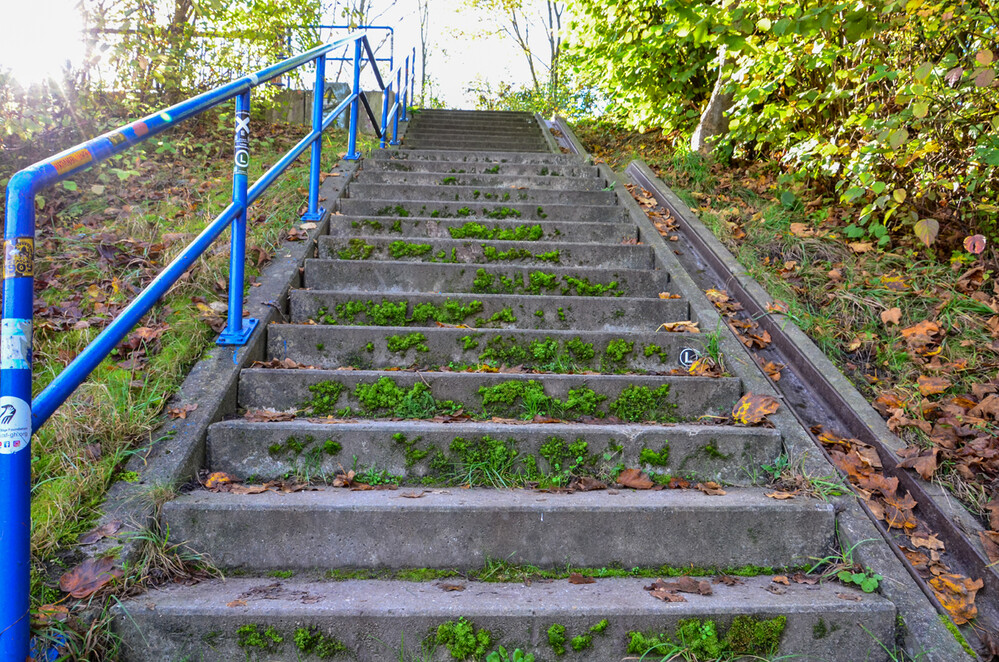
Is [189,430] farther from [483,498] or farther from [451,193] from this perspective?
[451,193]

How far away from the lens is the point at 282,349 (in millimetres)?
2779

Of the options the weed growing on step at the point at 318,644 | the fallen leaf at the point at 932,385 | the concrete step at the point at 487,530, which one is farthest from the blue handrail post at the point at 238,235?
the fallen leaf at the point at 932,385

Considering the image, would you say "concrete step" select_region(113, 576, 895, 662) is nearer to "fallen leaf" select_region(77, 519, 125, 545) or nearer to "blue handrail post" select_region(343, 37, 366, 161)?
"fallen leaf" select_region(77, 519, 125, 545)

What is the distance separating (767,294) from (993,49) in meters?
1.93

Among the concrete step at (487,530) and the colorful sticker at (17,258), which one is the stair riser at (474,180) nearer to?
the concrete step at (487,530)

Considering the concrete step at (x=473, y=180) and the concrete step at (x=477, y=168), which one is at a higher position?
the concrete step at (x=477, y=168)

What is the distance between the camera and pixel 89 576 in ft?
5.25

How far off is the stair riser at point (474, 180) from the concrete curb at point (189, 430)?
2.15m

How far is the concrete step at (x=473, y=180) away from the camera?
5.11 m

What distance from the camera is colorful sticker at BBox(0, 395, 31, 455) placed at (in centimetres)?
127

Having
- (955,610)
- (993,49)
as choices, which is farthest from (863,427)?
(993,49)

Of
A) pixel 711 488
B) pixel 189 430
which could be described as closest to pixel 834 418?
pixel 711 488

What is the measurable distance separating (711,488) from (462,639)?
1.05 metres

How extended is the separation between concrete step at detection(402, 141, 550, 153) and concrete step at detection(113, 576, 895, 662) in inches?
262
